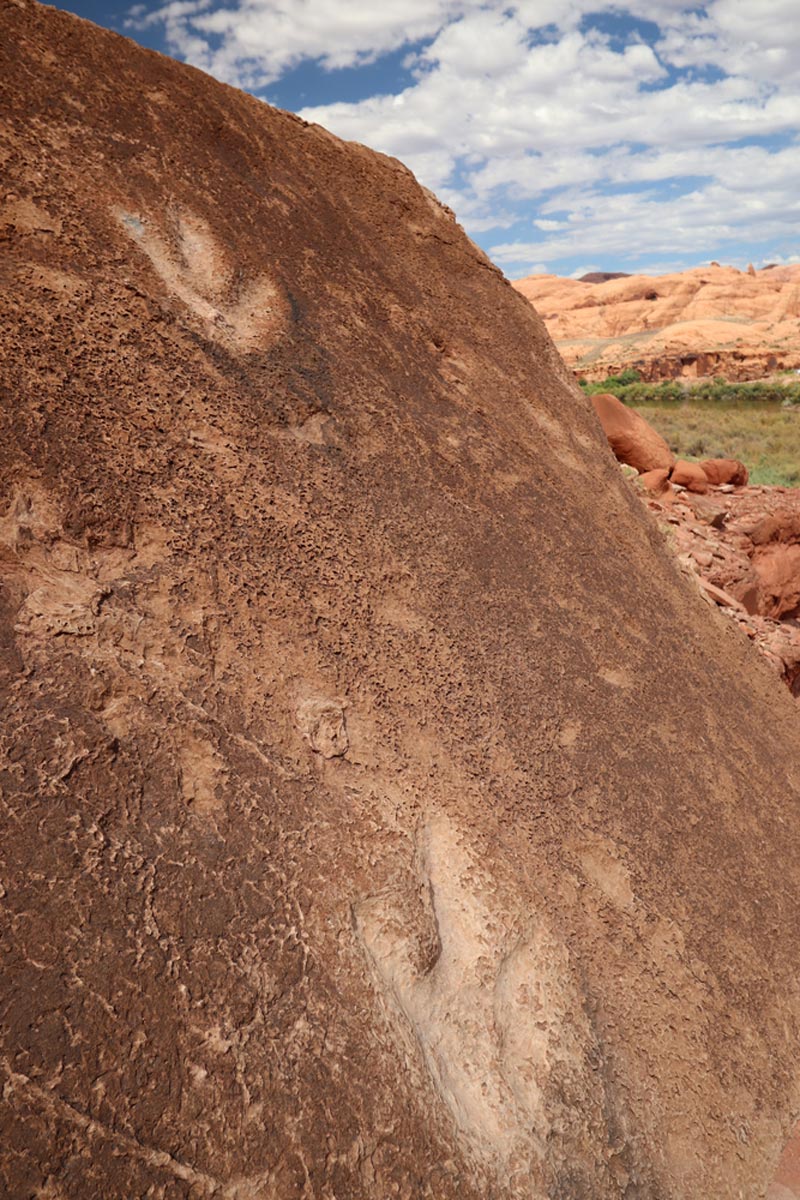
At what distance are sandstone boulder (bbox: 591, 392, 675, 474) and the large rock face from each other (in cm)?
568

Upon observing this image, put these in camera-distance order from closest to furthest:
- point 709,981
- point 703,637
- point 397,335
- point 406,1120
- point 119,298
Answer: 1. point 406,1120
2. point 119,298
3. point 709,981
4. point 397,335
5. point 703,637

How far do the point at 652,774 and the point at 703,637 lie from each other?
2.89 ft

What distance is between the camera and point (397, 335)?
2625 mm

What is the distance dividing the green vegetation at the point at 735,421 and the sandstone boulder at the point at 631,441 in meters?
3.23

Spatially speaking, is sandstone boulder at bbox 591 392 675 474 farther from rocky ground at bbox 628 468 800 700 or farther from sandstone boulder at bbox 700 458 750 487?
rocky ground at bbox 628 468 800 700

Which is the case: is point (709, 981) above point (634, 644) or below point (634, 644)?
below

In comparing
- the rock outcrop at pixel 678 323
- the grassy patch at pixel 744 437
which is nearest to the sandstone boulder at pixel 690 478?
the grassy patch at pixel 744 437

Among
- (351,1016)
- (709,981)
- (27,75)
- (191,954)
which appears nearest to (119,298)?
(27,75)

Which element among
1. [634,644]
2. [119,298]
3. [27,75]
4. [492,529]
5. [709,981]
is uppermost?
[27,75]

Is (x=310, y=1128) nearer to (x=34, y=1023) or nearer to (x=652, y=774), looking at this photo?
(x=34, y=1023)

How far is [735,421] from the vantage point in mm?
17844

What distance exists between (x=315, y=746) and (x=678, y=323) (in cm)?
4739

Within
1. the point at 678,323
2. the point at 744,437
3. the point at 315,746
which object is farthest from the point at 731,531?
the point at 678,323

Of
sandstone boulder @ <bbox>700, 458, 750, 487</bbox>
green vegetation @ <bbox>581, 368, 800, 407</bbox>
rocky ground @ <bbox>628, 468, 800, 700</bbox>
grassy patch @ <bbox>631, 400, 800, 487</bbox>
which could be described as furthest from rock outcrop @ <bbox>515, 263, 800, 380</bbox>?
rocky ground @ <bbox>628, 468, 800, 700</bbox>
